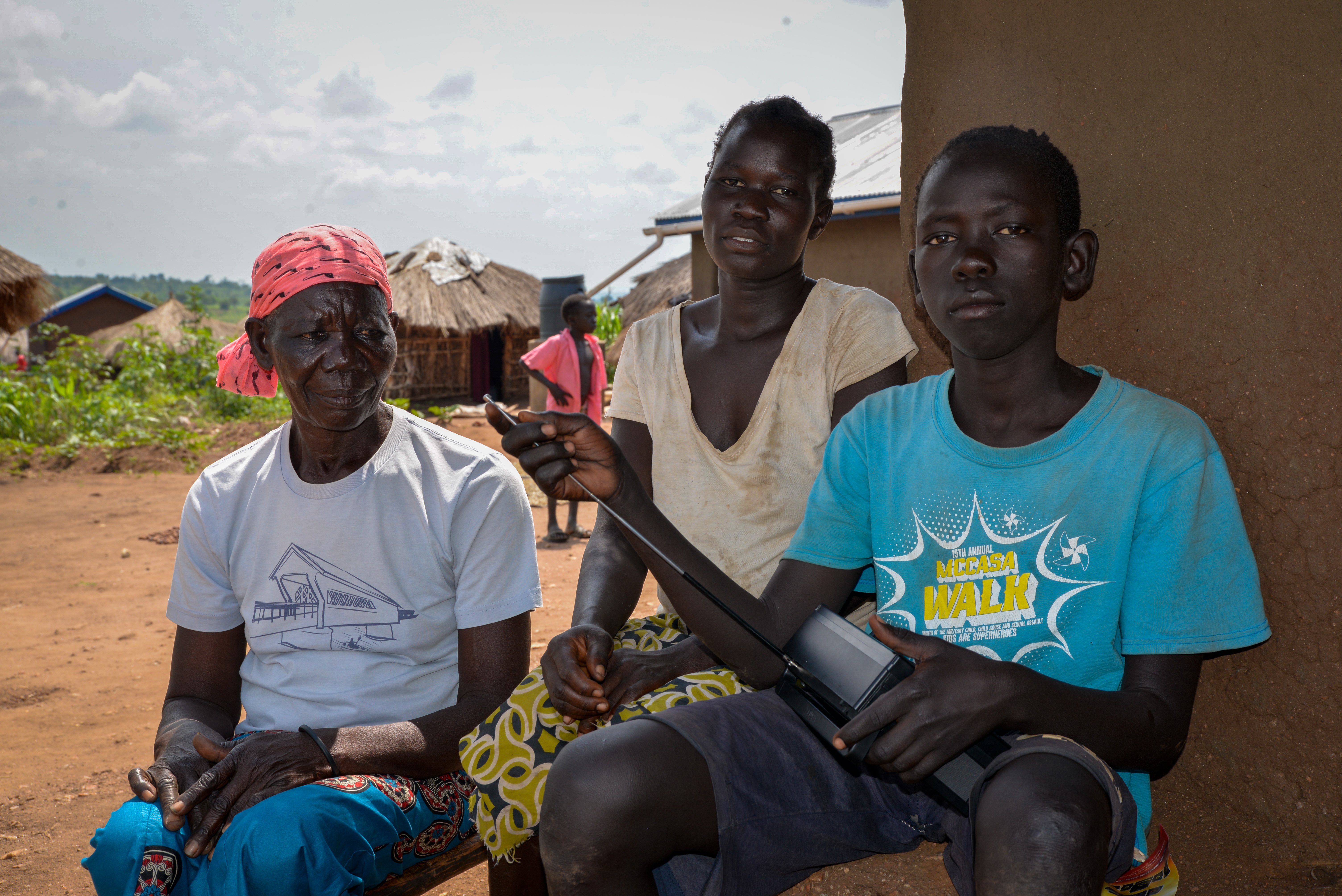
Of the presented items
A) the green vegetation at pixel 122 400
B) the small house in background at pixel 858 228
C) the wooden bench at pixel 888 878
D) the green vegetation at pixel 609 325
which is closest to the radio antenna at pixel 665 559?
the wooden bench at pixel 888 878

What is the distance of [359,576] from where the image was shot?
1.99 metres

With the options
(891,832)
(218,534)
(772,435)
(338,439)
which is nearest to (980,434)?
(772,435)

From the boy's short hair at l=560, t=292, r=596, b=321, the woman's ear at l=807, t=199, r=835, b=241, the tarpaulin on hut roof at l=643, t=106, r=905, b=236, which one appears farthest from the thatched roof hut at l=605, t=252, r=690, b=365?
the woman's ear at l=807, t=199, r=835, b=241

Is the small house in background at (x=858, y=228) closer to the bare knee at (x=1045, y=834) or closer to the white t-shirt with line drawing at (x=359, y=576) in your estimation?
the white t-shirt with line drawing at (x=359, y=576)

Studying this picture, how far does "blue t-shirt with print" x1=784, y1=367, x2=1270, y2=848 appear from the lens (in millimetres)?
1465

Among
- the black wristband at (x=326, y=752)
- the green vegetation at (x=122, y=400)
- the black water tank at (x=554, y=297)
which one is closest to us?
the black wristband at (x=326, y=752)

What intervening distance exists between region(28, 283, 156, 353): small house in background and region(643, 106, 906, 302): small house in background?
24272 millimetres

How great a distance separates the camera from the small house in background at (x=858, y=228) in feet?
24.7

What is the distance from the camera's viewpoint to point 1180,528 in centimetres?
147

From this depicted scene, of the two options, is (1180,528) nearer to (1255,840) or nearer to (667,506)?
(1255,840)

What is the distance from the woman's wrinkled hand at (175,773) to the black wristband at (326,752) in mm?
203

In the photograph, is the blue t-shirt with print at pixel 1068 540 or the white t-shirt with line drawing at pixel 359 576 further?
the white t-shirt with line drawing at pixel 359 576

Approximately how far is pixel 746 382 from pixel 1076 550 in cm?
92

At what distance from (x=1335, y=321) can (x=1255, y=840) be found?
0.95 m
